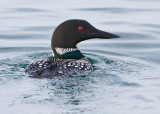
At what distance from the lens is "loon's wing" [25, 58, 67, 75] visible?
7.83 meters

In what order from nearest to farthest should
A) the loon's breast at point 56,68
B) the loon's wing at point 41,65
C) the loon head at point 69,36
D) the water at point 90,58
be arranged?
the water at point 90,58 < the loon's breast at point 56,68 < the loon's wing at point 41,65 < the loon head at point 69,36

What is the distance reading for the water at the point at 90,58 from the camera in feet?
21.9

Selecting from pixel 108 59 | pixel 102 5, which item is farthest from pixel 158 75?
pixel 102 5

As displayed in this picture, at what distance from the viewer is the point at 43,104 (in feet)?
21.6

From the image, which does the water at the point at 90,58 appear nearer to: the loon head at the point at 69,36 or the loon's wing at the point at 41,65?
the loon's wing at the point at 41,65

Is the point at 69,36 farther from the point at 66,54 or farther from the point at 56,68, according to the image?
the point at 56,68

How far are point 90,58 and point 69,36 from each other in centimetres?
108

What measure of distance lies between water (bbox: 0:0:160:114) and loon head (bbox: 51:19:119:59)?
19.0 inches

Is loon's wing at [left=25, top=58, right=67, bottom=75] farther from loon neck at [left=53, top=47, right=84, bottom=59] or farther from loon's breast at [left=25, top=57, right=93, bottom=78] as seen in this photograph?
loon neck at [left=53, top=47, right=84, bottom=59]

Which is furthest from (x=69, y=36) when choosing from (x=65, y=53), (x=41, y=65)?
(x=41, y=65)

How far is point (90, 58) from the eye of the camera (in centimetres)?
945

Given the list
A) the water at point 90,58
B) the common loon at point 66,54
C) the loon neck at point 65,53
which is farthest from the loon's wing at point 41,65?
the loon neck at point 65,53

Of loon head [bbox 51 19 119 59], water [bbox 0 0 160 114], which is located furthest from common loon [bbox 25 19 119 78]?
water [bbox 0 0 160 114]

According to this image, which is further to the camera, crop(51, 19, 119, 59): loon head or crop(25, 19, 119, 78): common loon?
crop(51, 19, 119, 59): loon head
